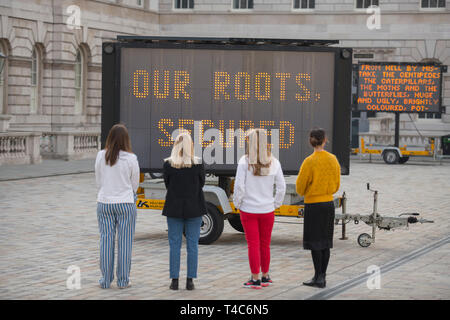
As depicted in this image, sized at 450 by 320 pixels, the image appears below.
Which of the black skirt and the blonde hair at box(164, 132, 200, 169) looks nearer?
the blonde hair at box(164, 132, 200, 169)

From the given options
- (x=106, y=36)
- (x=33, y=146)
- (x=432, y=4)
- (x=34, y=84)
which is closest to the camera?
(x=33, y=146)

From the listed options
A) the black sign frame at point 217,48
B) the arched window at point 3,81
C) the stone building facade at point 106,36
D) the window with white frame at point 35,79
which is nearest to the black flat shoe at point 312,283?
the black sign frame at point 217,48

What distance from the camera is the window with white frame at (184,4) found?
1891 inches

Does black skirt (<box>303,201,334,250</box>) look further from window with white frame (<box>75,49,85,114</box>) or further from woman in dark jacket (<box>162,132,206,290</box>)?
window with white frame (<box>75,49,85,114</box>)

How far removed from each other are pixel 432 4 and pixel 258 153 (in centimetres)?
3722

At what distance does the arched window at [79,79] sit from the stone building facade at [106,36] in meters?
0.04

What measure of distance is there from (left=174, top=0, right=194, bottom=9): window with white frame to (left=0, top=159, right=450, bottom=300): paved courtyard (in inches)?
1161

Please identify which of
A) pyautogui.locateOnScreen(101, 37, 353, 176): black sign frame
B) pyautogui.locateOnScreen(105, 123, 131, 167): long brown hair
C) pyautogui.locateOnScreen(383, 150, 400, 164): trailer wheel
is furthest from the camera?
pyautogui.locateOnScreen(383, 150, 400, 164): trailer wheel

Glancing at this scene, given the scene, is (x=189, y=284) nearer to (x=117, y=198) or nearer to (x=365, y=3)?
(x=117, y=198)

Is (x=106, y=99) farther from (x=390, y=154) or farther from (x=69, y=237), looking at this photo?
(x=390, y=154)

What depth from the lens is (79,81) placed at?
40250 mm

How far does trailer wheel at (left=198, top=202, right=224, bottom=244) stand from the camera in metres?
12.7

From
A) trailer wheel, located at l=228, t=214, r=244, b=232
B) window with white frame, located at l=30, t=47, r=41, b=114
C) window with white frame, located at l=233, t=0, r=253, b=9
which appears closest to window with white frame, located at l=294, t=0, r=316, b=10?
window with white frame, located at l=233, t=0, r=253, b=9

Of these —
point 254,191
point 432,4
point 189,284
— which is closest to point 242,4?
point 432,4
